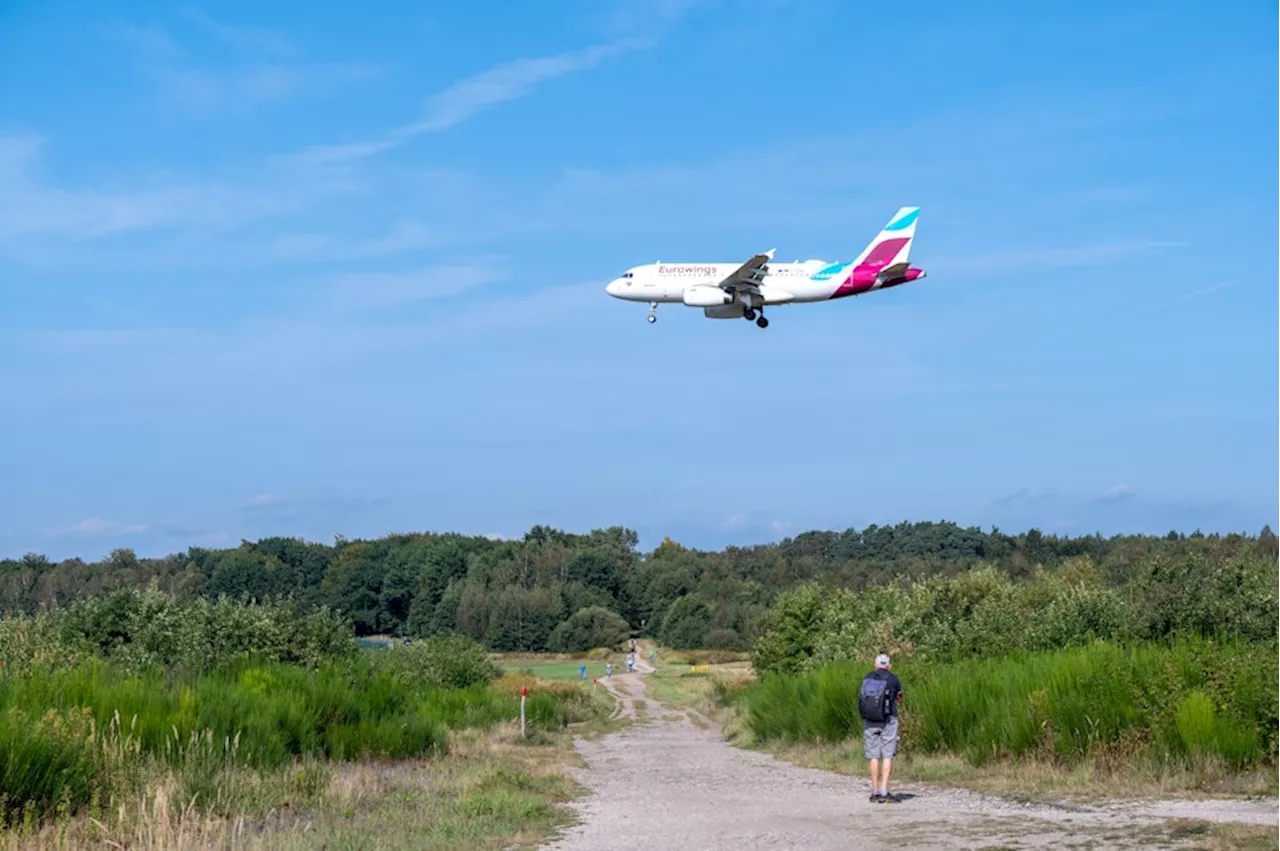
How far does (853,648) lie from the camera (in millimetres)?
40719

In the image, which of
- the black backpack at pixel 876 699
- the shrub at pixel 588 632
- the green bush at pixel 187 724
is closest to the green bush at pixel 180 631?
the green bush at pixel 187 724

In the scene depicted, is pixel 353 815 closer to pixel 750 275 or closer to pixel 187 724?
pixel 187 724

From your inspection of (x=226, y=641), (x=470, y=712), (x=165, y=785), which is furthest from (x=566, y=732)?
(x=165, y=785)

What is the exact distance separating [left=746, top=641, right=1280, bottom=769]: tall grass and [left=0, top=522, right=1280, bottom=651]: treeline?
9712cm

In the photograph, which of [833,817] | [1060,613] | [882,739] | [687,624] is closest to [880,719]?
[882,739]

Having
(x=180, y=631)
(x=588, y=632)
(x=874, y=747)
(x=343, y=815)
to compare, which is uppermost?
(x=180, y=631)

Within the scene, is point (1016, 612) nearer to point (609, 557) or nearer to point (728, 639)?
point (728, 639)

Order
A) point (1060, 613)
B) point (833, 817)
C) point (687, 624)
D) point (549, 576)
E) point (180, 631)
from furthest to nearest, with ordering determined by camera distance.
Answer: point (549, 576) → point (687, 624) → point (180, 631) → point (1060, 613) → point (833, 817)

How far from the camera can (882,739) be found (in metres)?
18.8

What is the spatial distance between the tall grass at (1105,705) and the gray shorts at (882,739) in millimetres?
3972

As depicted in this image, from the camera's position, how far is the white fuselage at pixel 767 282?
1818 inches

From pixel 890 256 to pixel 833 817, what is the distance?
36.0m

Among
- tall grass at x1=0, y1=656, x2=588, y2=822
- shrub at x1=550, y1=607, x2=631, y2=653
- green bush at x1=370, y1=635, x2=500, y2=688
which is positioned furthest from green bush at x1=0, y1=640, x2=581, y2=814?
shrub at x1=550, y1=607, x2=631, y2=653

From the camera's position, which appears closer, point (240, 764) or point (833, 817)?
point (833, 817)
